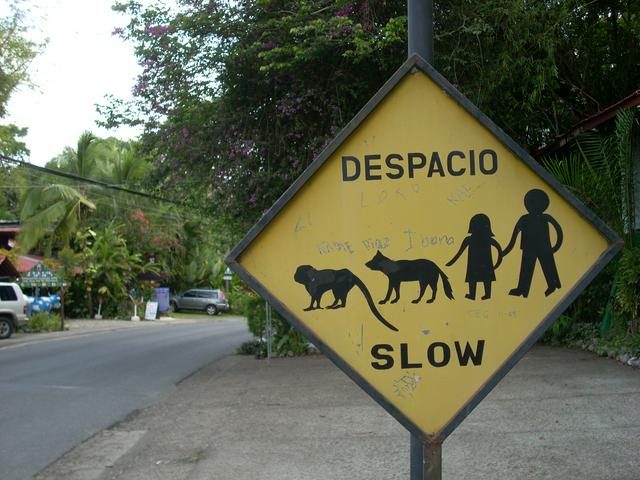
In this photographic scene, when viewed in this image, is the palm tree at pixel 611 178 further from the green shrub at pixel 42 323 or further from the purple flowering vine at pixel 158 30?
the green shrub at pixel 42 323

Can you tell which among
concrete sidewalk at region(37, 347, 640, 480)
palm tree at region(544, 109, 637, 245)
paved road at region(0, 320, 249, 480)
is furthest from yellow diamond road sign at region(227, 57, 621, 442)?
palm tree at region(544, 109, 637, 245)

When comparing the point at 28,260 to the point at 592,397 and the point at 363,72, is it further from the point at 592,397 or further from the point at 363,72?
the point at 592,397

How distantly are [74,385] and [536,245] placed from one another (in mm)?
11236

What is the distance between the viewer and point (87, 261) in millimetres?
34750

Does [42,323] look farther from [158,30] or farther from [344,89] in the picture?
[344,89]

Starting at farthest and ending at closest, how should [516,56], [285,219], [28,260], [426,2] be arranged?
[28,260] → [516,56] → [426,2] → [285,219]

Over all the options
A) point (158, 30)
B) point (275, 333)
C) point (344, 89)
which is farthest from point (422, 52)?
point (275, 333)

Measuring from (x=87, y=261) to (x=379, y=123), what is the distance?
3443cm

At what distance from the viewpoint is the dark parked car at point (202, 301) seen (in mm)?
46188

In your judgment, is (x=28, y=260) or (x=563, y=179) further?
(x=28, y=260)

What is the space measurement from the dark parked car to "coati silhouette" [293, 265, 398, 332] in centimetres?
4448

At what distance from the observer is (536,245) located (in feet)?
7.22

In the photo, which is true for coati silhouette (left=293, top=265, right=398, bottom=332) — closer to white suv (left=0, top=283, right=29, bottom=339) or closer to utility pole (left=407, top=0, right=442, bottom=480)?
utility pole (left=407, top=0, right=442, bottom=480)

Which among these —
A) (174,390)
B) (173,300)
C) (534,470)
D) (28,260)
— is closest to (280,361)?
(174,390)
